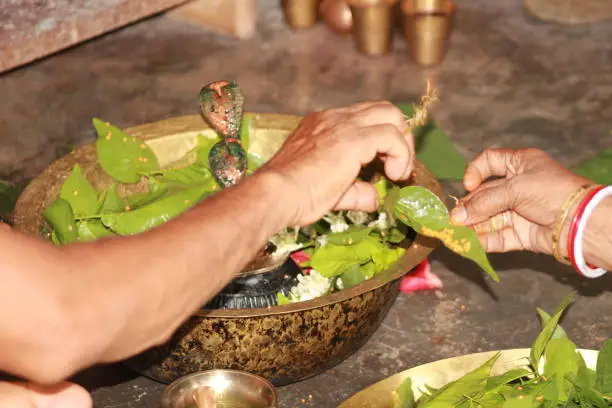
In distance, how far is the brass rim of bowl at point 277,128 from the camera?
1.52 m

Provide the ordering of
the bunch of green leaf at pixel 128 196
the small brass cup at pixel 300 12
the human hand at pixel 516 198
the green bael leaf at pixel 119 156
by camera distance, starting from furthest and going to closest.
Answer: the small brass cup at pixel 300 12 → the green bael leaf at pixel 119 156 → the bunch of green leaf at pixel 128 196 → the human hand at pixel 516 198

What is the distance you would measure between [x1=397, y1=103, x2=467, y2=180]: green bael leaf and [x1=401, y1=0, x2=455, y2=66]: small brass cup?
23.9 inches

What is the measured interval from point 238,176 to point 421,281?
1.77ft

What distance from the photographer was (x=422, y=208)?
1.62m

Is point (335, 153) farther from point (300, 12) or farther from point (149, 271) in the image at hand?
point (300, 12)

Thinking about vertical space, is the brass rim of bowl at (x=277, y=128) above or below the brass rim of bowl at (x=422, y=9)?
above

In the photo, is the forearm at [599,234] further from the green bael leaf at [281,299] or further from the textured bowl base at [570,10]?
the textured bowl base at [570,10]

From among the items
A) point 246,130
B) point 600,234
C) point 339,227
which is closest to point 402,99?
point 246,130

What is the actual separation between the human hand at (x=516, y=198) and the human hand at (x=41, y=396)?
69cm

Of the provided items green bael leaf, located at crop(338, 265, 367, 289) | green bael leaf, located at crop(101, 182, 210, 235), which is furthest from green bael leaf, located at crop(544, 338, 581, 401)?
green bael leaf, located at crop(101, 182, 210, 235)

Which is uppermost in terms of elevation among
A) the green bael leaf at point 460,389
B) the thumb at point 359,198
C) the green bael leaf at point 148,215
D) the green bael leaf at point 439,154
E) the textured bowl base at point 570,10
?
the thumb at point 359,198

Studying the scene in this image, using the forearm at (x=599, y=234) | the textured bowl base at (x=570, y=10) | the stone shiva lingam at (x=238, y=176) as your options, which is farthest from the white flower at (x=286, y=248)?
the textured bowl base at (x=570, y=10)

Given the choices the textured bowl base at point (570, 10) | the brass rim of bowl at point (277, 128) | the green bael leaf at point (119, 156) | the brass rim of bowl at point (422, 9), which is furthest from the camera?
the textured bowl base at point (570, 10)

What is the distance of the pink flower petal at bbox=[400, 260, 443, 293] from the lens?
6.92 feet
